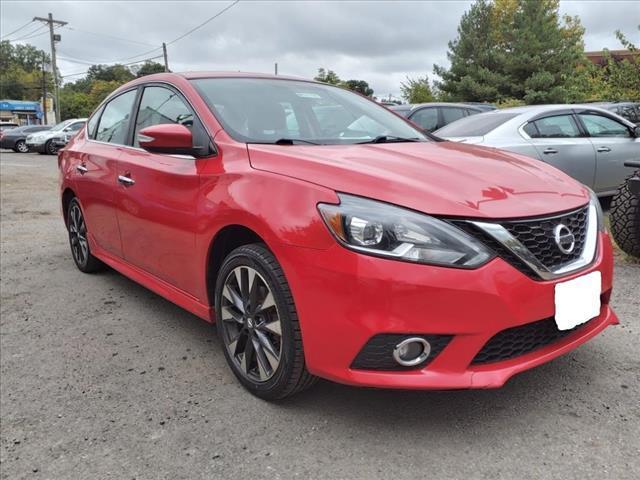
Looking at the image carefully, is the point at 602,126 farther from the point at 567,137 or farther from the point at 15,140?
the point at 15,140

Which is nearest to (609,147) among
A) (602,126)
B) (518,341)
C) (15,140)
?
(602,126)

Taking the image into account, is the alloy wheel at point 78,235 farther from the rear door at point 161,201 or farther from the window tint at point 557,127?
the window tint at point 557,127

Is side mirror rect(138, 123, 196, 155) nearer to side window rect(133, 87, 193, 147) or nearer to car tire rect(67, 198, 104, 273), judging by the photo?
side window rect(133, 87, 193, 147)

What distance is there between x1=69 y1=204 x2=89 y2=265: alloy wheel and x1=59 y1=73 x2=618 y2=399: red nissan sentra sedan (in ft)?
5.15

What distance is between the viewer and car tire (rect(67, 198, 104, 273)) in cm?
447

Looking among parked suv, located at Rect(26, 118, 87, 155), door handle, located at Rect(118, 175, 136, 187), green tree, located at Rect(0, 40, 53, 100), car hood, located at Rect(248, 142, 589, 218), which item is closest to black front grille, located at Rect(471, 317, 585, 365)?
car hood, located at Rect(248, 142, 589, 218)

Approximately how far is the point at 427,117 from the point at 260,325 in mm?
8629

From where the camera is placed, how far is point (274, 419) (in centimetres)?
237

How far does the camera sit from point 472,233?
199cm

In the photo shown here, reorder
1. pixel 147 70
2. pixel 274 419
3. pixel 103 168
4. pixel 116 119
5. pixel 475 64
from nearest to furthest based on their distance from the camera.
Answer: pixel 274 419
pixel 103 168
pixel 116 119
pixel 147 70
pixel 475 64

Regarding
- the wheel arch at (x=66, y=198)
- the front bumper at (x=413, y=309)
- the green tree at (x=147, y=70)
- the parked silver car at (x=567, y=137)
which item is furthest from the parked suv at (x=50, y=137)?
the front bumper at (x=413, y=309)

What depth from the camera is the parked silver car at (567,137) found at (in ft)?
19.5

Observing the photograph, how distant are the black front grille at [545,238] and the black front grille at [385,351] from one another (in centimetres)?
46

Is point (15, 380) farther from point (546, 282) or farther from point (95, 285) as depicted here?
point (546, 282)
